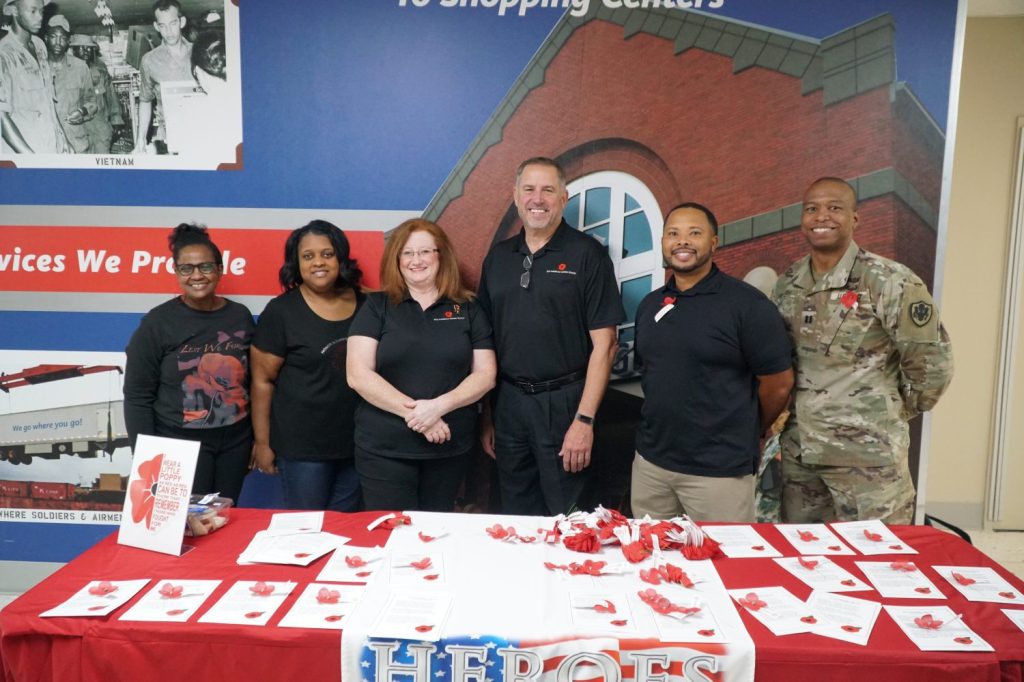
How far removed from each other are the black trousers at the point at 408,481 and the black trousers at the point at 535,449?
0.21 meters

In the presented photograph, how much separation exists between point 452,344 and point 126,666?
1406mm

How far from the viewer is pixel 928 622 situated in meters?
1.51

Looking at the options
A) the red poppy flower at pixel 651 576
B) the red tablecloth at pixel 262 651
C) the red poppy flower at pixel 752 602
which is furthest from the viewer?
the red poppy flower at pixel 651 576

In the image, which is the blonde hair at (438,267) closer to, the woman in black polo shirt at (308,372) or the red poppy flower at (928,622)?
the woman in black polo shirt at (308,372)

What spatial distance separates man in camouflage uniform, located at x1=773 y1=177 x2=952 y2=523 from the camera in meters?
2.43

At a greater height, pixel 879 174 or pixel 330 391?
pixel 879 174

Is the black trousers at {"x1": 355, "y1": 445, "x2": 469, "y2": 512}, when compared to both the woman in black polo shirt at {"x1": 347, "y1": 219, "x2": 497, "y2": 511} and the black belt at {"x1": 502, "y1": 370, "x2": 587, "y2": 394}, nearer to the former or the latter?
the woman in black polo shirt at {"x1": 347, "y1": 219, "x2": 497, "y2": 511}

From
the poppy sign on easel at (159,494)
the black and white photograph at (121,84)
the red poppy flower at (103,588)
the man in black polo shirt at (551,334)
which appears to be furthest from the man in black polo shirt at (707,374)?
the black and white photograph at (121,84)

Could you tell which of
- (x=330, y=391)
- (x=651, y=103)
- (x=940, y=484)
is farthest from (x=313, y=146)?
(x=940, y=484)

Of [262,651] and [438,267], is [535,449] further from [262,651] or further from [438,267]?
[262,651]

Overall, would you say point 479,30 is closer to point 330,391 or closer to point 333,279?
point 333,279

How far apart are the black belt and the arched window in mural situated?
43 cm

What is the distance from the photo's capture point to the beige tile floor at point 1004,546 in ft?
12.2

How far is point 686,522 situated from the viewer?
194 centimetres
